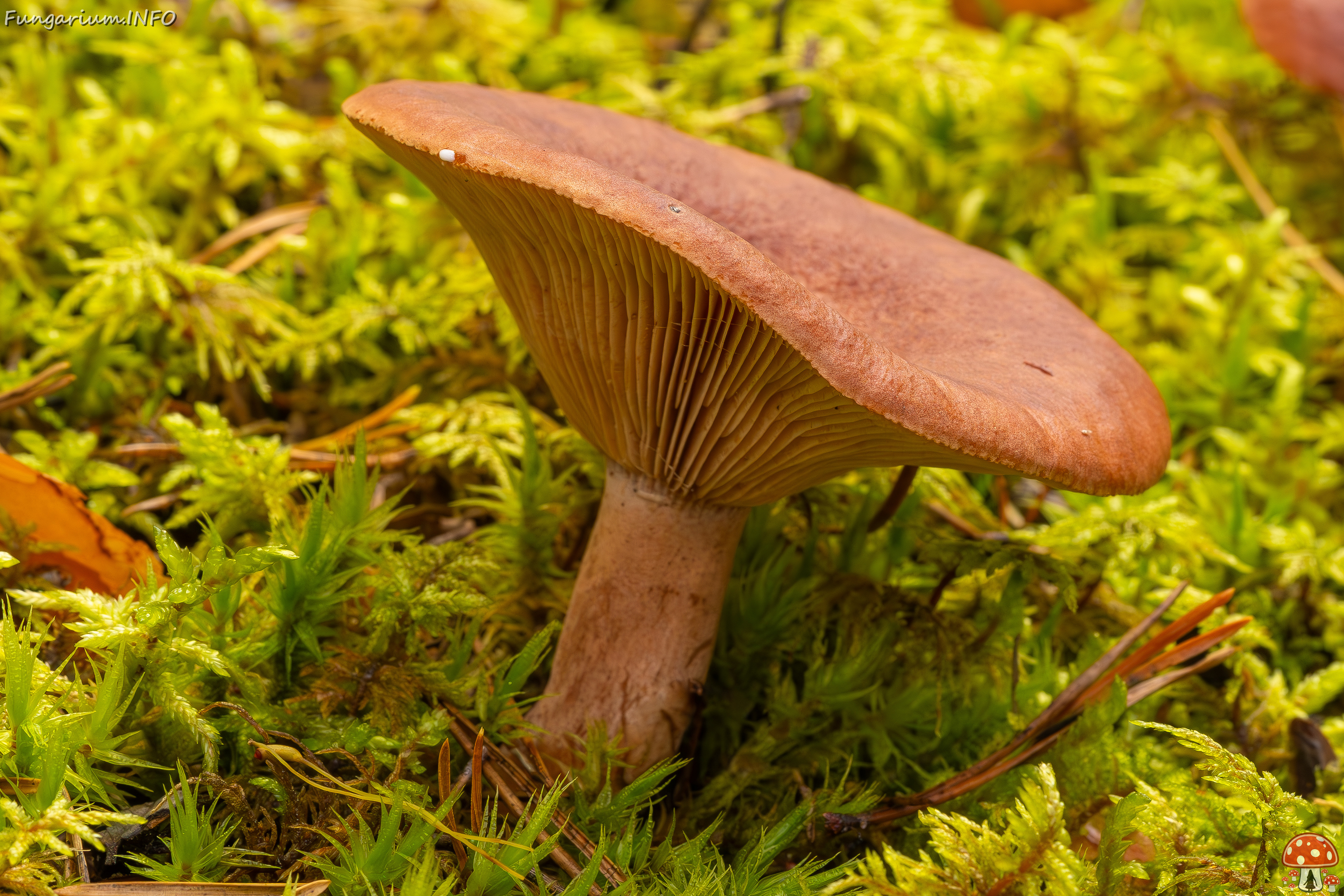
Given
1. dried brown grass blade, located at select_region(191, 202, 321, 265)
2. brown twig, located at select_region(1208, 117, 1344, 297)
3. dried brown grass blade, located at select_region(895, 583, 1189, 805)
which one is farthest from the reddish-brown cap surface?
dried brown grass blade, located at select_region(191, 202, 321, 265)

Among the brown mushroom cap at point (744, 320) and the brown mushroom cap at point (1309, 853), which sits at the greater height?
the brown mushroom cap at point (744, 320)

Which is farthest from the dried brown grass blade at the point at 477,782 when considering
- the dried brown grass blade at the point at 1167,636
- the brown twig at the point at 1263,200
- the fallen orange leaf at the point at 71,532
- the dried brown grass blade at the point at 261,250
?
the brown twig at the point at 1263,200

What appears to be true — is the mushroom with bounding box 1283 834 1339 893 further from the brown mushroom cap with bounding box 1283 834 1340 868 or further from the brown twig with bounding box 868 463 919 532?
the brown twig with bounding box 868 463 919 532

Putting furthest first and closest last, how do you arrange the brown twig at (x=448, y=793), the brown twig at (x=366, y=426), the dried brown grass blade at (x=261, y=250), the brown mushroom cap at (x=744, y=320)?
the dried brown grass blade at (x=261, y=250) → the brown twig at (x=366, y=426) → the brown twig at (x=448, y=793) → the brown mushroom cap at (x=744, y=320)

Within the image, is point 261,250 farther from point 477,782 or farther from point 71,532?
point 477,782

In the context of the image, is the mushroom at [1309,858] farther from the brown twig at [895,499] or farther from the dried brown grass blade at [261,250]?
the dried brown grass blade at [261,250]

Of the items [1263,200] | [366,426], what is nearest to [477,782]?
[366,426]

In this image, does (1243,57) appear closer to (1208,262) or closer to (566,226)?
(1208,262)
